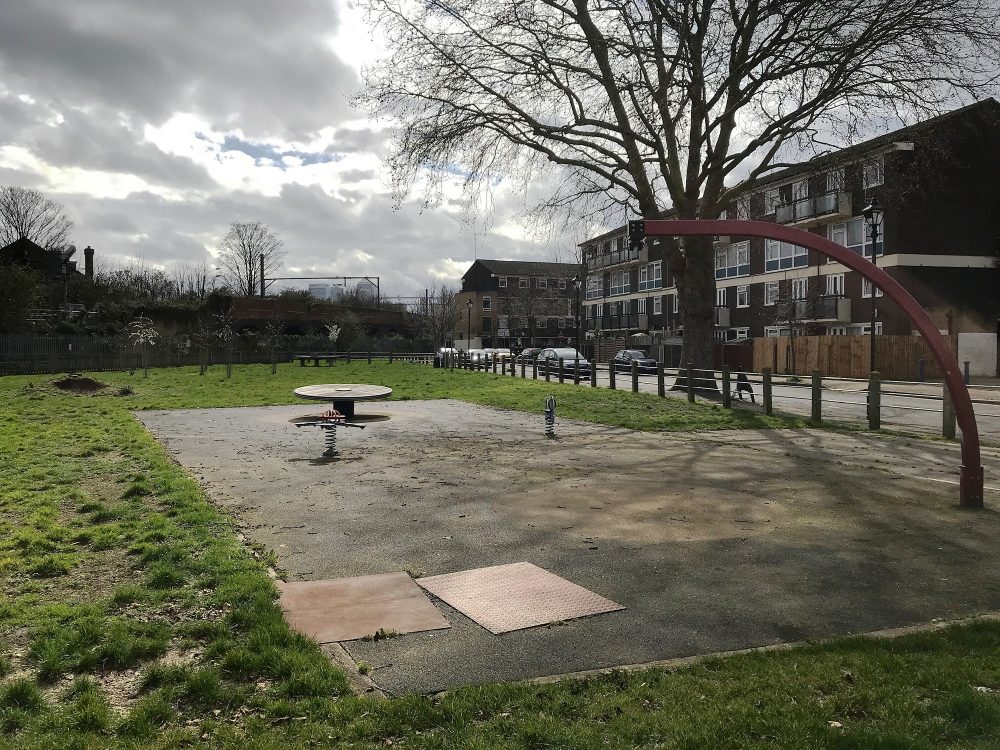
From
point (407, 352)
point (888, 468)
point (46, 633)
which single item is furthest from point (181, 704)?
point (407, 352)

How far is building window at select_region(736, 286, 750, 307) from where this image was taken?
2106 inches

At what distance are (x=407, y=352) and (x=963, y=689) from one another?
66.1 m

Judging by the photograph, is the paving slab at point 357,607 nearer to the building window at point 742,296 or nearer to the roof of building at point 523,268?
the building window at point 742,296

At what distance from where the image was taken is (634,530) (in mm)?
7238

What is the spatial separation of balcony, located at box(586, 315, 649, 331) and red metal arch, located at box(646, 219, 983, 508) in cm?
5970

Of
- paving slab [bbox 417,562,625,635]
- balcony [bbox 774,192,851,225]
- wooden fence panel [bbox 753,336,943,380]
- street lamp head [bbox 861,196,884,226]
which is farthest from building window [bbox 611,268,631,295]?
paving slab [bbox 417,562,625,635]

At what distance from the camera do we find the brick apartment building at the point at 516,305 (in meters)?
94.1

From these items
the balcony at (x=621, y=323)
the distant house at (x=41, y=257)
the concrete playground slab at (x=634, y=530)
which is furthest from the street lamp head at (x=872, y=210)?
the distant house at (x=41, y=257)

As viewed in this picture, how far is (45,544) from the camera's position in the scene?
6.49 m

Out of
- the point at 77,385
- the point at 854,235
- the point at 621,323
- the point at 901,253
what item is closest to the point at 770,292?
the point at 854,235

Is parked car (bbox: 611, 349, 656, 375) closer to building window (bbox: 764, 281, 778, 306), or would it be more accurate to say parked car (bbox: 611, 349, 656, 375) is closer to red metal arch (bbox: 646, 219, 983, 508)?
building window (bbox: 764, 281, 778, 306)

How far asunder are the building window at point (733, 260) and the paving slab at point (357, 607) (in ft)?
168

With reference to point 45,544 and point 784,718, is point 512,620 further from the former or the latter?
point 45,544

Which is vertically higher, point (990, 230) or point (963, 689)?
point (990, 230)
